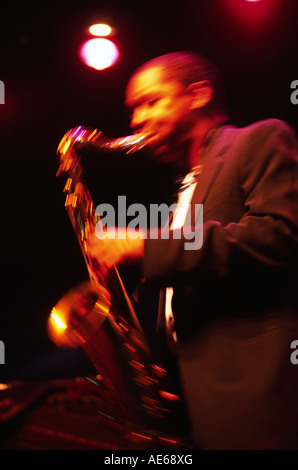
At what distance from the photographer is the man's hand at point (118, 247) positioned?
120 cm

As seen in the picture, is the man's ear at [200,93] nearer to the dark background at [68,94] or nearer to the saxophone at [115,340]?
the saxophone at [115,340]

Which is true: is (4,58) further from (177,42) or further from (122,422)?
(122,422)

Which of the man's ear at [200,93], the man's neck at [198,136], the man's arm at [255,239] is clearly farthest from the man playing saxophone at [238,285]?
the man's ear at [200,93]

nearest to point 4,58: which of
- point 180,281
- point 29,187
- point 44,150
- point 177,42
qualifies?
point 44,150

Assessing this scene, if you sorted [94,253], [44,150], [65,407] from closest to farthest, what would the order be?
[94,253]
[65,407]
[44,150]

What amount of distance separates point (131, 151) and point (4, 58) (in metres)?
1.97

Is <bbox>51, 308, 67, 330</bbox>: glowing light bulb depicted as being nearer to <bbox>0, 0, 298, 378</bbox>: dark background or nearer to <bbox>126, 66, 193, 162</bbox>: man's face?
<bbox>126, 66, 193, 162</bbox>: man's face

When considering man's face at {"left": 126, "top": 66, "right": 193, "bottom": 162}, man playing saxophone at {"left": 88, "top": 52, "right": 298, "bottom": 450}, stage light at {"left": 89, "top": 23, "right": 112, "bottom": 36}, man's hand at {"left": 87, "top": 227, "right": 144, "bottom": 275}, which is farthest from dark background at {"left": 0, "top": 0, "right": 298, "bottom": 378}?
man's hand at {"left": 87, "top": 227, "right": 144, "bottom": 275}

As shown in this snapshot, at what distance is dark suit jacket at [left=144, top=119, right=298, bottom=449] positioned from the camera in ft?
3.62

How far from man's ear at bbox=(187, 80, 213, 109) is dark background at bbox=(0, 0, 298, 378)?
1.33 meters

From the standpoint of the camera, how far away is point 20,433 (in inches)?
66.0

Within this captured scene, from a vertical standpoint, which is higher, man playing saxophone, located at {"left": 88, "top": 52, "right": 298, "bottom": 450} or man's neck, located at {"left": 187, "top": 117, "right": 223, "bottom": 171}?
man's neck, located at {"left": 187, "top": 117, "right": 223, "bottom": 171}

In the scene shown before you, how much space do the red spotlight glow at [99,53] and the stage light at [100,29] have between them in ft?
0.13

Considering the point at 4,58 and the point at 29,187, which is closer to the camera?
the point at 4,58
